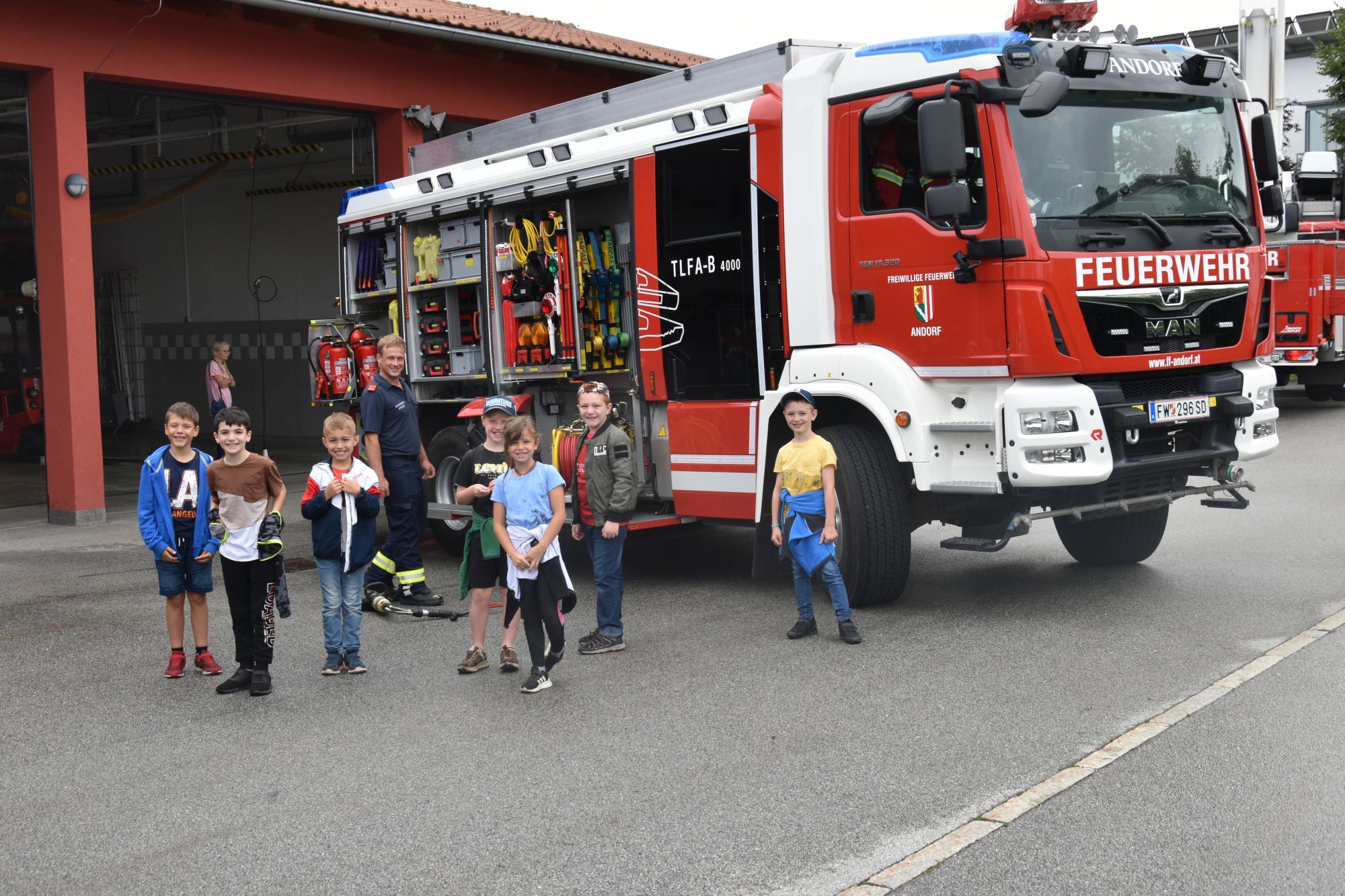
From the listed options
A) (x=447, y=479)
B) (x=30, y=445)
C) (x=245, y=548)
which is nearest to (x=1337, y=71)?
(x=447, y=479)

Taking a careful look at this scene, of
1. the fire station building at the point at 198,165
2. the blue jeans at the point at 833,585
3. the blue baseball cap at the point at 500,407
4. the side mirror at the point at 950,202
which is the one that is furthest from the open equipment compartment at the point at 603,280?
the fire station building at the point at 198,165

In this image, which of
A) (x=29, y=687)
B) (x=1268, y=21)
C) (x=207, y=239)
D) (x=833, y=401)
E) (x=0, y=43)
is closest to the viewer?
(x=29, y=687)

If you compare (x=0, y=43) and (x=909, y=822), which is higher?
(x=0, y=43)

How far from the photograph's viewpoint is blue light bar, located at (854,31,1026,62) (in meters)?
7.93

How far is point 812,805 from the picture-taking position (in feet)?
16.5

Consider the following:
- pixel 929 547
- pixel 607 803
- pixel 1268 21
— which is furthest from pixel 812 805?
pixel 1268 21

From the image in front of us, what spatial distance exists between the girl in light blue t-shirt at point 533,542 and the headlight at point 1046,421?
2590mm

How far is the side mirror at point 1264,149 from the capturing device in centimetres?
891

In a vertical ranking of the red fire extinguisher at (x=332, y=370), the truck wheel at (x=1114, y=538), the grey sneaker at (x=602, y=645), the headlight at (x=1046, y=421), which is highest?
the red fire extinguisher at (x=332, y=370)

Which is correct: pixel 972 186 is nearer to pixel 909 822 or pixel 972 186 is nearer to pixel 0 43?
pixel 909 822

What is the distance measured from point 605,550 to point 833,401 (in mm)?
1896

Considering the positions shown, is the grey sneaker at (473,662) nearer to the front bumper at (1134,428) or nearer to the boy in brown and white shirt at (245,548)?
the boy in brown and white shirt at (245,548)

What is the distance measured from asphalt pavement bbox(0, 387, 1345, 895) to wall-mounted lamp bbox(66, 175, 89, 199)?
544 centimetres

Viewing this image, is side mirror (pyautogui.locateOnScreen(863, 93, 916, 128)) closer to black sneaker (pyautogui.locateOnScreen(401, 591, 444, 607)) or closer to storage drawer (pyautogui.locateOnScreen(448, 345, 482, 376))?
black sneaker (pyautogui.locateOnScreen(401, 591, 444, 607))
